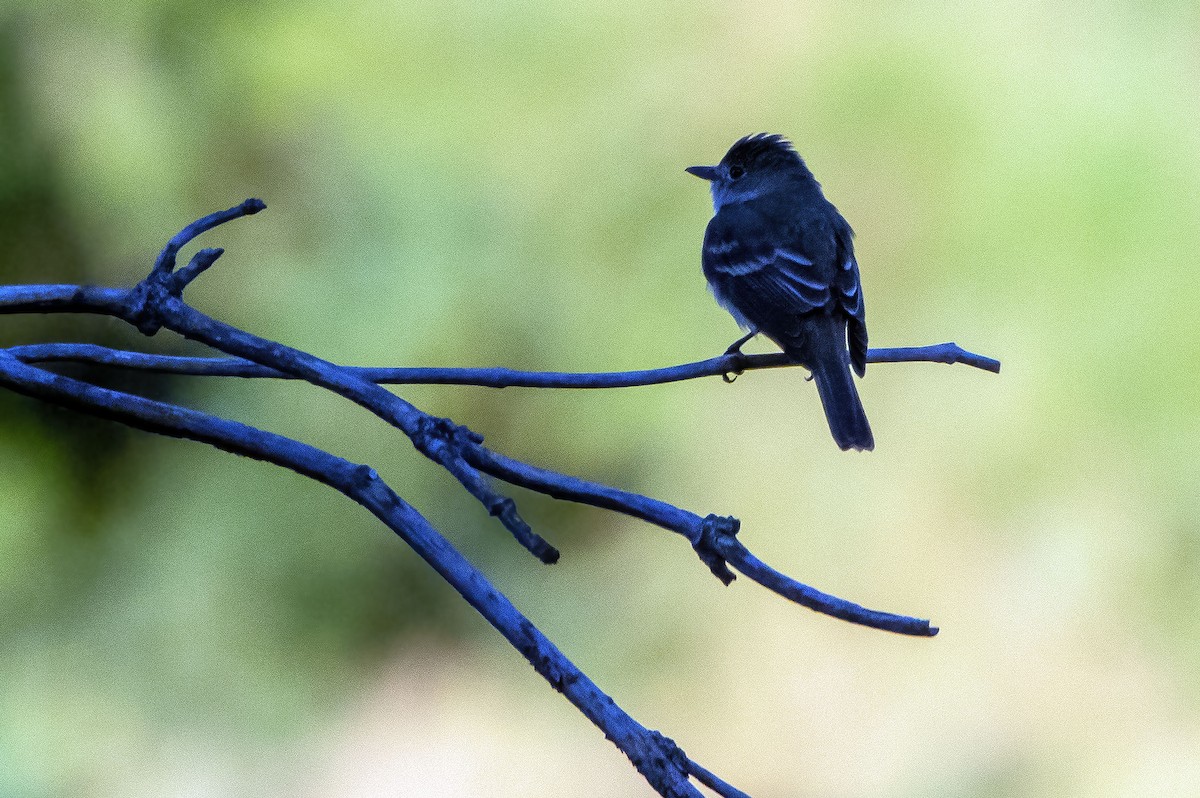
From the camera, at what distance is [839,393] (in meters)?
2.56

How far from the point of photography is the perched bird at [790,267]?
8.54 ft

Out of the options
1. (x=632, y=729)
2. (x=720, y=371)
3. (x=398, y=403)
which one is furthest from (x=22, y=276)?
(x=632, y=729)

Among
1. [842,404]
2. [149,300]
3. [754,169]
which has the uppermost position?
[754,169]

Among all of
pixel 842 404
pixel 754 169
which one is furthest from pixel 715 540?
pixel 754 169

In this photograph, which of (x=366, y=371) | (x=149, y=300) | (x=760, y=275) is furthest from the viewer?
(x=760, y=275)

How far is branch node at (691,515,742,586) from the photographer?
1024mm

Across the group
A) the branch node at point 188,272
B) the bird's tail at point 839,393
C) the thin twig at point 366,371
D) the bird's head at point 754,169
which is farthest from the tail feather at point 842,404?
the branch node at point 188,272

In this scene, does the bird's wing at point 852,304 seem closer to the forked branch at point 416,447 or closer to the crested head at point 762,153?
the crested head at point 762,153

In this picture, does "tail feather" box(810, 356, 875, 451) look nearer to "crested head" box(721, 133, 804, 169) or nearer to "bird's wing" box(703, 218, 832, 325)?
"bird's wing" box(703, 218, 832, 325)

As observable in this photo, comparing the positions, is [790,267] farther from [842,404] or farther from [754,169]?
[754,169]

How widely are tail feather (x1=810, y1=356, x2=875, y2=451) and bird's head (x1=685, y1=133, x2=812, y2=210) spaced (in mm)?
942

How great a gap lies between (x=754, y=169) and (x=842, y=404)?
3.78 feet

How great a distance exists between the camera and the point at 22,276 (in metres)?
4.33

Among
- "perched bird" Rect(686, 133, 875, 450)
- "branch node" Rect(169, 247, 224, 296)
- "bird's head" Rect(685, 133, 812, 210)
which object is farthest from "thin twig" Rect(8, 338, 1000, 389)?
"bird's head" Rect(685, 133, 812, 210)
